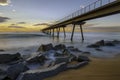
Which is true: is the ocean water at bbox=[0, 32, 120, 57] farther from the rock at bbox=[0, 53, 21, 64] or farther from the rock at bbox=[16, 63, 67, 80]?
the rock at bbox=[16, 63, 67, 80]

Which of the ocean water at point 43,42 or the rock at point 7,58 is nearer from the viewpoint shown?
the rock at point 7,58

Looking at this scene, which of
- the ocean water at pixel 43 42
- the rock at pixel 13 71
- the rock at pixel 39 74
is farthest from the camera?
the ocean water at pixel 43 42

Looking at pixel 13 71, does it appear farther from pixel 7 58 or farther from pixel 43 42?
pixel 43 42

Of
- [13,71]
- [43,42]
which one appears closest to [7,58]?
[13,71]

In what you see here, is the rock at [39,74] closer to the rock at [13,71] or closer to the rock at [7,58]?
the rock at [13,71]

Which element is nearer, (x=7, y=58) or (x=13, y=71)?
(x=13, y=71)

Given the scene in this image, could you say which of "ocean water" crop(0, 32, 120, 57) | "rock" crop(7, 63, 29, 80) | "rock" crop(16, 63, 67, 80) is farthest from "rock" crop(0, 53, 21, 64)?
"ocean water" crop(0, 32, 120, 57)

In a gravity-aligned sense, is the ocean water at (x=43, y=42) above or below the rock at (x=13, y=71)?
below

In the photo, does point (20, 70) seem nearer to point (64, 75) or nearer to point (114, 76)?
point (64, 75)

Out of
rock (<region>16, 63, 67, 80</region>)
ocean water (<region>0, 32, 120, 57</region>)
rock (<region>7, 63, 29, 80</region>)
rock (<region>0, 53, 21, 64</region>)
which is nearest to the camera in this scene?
rock (<region>16, 63, 67, 80</region>)

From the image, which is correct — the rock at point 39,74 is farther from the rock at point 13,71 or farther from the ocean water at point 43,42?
the ocean water at point 43,42

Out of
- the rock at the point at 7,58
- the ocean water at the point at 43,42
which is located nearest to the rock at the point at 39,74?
the rock at the point at 7,58

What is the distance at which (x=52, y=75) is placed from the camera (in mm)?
6625

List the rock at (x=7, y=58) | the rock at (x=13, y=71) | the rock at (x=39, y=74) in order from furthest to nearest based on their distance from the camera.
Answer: the rock at (x=7, y=58)
the rock at (x=13, y=71)
the rock at (x=39, y=74)
